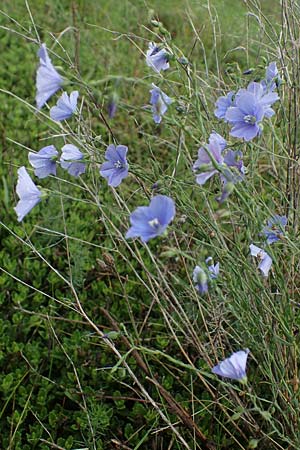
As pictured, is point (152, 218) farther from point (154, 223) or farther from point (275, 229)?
point (275, 229)

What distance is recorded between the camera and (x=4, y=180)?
2.65 metres

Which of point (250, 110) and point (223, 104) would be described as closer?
point (250, 110)

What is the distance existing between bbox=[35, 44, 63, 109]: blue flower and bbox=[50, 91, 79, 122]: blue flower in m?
0.22

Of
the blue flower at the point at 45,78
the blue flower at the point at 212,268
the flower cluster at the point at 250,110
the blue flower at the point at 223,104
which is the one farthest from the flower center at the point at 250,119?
the blue flower at the point at 45,78

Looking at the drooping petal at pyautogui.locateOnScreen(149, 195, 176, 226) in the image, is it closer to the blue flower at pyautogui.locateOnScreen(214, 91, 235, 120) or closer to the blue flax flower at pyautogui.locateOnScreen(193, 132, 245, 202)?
the blue flax flower at pyautogui.locateOnScreen(193, 132, 245, 202)

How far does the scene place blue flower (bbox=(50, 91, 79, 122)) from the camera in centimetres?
139

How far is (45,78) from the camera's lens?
1143mm

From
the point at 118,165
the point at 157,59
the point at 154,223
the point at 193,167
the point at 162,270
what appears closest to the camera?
the point at 154,223

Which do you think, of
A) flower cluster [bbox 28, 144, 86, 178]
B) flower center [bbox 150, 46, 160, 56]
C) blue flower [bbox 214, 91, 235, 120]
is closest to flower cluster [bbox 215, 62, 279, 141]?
blue flower [bbox 214, 91, 235, 120]

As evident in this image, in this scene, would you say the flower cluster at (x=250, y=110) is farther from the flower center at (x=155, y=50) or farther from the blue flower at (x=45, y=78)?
the blue flower at (x=45, y=78)

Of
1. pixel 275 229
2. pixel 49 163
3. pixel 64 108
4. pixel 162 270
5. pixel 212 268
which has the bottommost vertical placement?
pixel 162 270

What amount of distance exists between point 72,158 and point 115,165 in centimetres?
9

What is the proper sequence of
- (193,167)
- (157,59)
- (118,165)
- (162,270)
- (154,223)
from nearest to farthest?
(154,223), (193,167), (118,165), (157,59), (162,270)

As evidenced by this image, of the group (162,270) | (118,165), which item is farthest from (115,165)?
(162,270)
